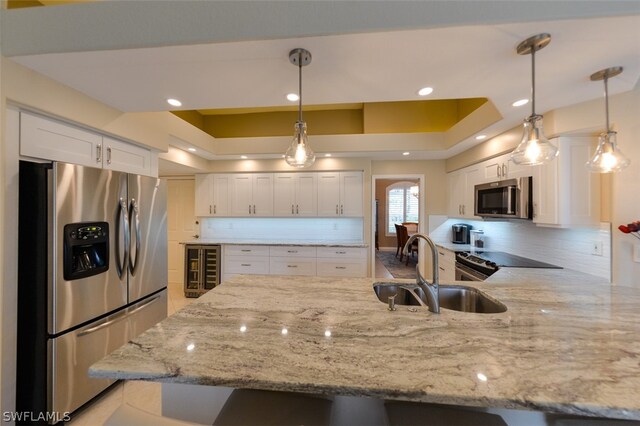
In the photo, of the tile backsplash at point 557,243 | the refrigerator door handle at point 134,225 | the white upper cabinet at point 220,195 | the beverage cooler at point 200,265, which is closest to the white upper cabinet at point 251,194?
the white upper cabinet at point 220,195

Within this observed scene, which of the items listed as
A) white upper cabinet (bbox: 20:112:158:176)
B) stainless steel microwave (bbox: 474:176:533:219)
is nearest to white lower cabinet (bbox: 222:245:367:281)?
stainless steel microwave (bbox: 474:176:533:219)

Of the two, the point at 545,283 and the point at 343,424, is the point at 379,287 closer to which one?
the point at 343,424

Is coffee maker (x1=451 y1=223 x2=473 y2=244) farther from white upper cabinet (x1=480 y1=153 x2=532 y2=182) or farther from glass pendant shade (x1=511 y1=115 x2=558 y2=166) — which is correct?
glass pendant shade (x1=511 y1=115 x2=558 y2=166)

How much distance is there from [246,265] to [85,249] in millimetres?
2414

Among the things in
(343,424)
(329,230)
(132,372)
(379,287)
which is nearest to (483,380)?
(343,424)

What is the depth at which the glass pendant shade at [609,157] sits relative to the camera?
60.8 inches

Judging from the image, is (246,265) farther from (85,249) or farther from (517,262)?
(517,262)

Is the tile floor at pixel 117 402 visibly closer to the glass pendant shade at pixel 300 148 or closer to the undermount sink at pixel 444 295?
the undermount sink at pixel 444 295

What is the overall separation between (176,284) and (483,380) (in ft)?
16.7

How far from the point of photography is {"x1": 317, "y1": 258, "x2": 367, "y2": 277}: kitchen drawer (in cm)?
385

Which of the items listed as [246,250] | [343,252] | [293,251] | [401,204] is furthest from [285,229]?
[401,204]

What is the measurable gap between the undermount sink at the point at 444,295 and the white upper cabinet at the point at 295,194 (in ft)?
8.36

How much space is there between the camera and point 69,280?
1.59m

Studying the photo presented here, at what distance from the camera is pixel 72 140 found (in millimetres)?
1865
